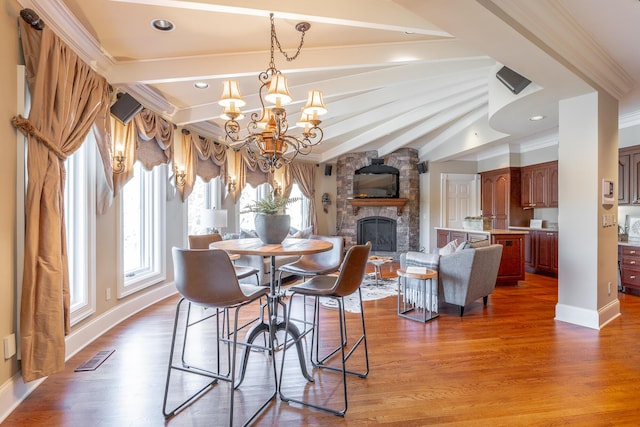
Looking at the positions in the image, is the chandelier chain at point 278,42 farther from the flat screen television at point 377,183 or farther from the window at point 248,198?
the flat screen television at point 377,183

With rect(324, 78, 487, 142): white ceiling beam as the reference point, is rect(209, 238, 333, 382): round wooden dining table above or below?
below

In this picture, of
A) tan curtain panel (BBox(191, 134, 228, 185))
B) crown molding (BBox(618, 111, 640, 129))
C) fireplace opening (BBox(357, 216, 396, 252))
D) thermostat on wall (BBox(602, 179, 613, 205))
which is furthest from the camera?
fireplace opening (BBox(357, 216, 396, 252))

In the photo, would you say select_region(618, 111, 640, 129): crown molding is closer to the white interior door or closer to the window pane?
the white interior door

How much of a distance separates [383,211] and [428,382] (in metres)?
5.91

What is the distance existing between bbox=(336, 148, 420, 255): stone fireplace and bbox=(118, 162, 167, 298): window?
→ 4.75 meters

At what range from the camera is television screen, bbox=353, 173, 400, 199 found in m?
7.83

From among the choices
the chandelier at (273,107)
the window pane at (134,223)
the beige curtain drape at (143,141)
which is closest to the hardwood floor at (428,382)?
the window pane at (134,223)

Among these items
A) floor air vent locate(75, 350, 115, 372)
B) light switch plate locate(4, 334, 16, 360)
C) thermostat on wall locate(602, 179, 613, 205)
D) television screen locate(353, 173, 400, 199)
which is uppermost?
television screen locate(353, 173, 400, 199)

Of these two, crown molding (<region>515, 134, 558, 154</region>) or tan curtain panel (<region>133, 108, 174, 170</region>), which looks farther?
crown molding (<region>515, 134, 558, 154</region>)

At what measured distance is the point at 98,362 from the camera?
252 centimetres

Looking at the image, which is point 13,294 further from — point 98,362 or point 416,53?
point 416,53

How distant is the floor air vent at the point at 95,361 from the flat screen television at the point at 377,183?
6161mm

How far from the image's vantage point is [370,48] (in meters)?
2.88

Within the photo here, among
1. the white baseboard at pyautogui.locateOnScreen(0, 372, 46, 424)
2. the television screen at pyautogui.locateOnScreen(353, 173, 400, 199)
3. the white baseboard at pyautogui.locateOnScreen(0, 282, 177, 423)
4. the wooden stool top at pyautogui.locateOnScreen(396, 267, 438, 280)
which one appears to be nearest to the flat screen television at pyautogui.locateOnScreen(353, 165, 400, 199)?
the television screen at pyautogui.locateOnScreen(353, 173, 400, 199)
